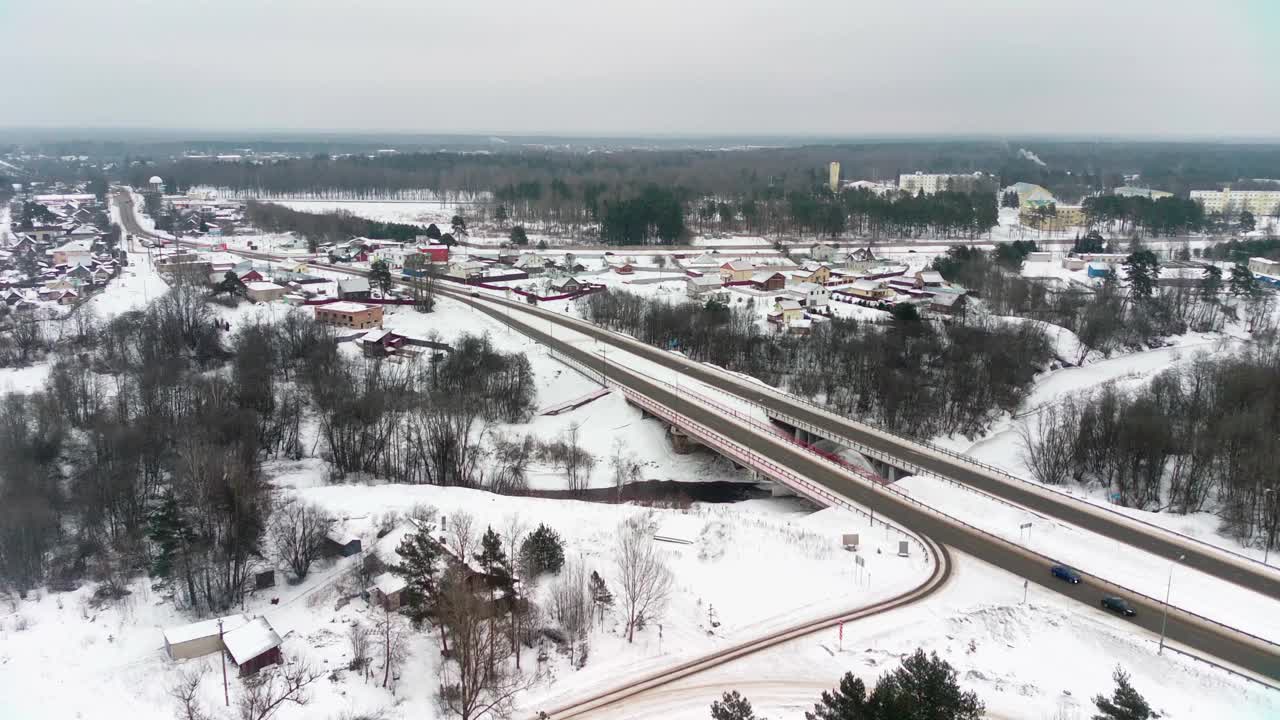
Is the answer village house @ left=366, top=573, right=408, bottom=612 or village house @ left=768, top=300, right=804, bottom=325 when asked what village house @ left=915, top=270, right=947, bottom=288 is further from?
village house @ left=366, top=573, right=408, bottom=612

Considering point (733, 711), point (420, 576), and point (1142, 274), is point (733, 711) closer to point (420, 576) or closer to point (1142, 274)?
point (420, 576)

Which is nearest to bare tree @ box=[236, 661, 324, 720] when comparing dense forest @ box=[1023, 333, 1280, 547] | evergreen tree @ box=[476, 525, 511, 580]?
evergreen tree @ box=[476, 525, 511, 580]

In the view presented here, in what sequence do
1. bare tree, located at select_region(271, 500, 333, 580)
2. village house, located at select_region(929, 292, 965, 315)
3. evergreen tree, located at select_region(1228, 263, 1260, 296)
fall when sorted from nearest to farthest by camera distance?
bare tree, located at select_region(271, 500, 333, 580)
village house, located at select_region(929, 292, 965, 315)
evergreen tree, located at select_region(1228, 263, 1260, 296)

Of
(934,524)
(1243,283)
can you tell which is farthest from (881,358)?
(1243,283)

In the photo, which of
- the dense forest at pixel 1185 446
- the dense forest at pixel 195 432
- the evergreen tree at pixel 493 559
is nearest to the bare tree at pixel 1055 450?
the dense forest at pixel 1185 446

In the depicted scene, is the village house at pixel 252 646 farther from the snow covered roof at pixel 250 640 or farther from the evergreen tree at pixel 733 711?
the evergreen tree at pixel 733 711

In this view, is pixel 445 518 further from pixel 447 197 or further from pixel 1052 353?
pixel 447 197
